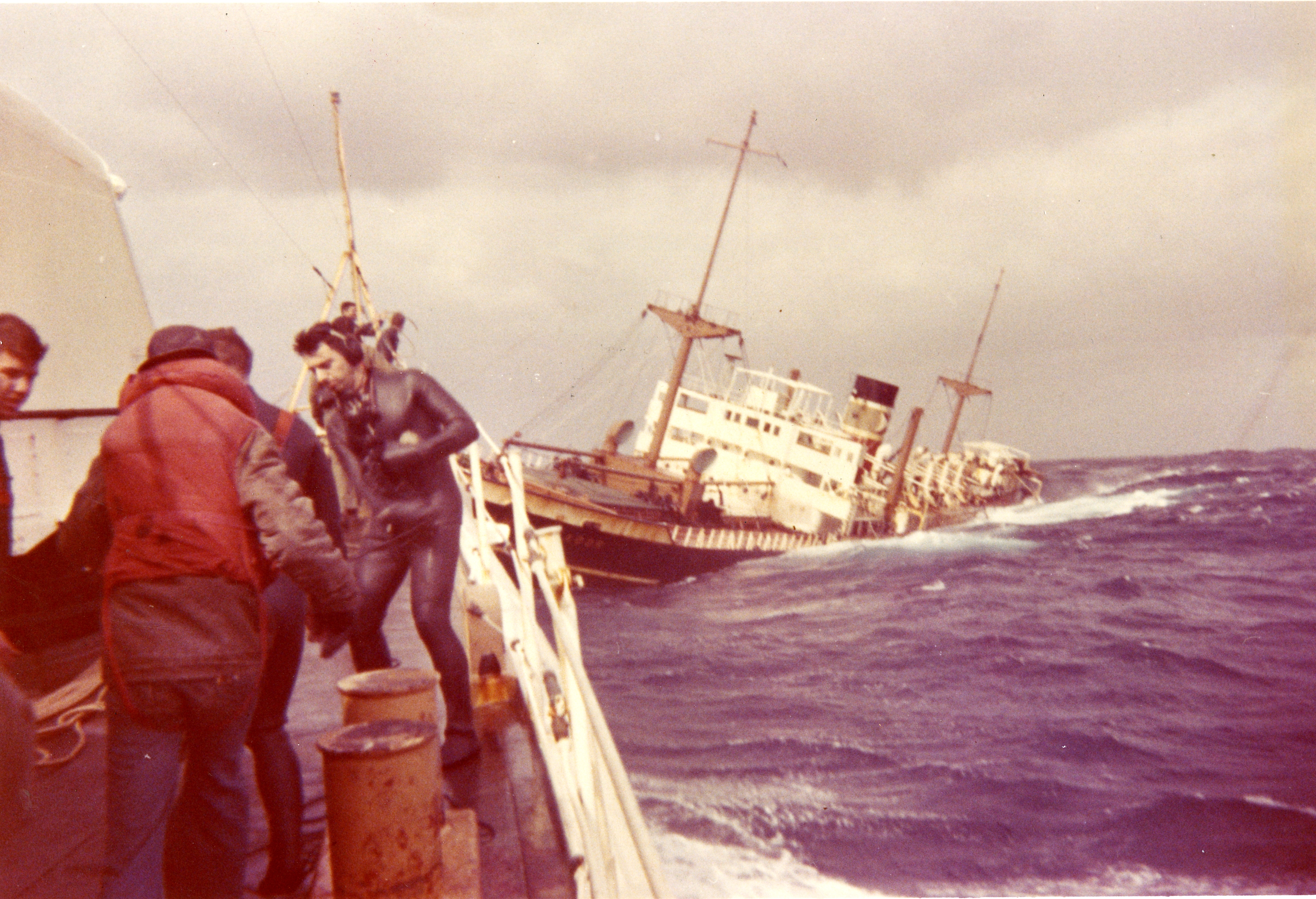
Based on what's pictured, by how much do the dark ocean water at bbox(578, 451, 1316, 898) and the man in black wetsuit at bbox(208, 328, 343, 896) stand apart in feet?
14.3

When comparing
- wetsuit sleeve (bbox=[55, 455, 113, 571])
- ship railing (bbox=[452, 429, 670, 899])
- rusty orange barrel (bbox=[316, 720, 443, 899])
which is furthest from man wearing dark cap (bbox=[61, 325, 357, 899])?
ship railing (bbox=[452, 429, 670, 899])

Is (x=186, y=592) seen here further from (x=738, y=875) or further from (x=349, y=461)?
(x=738, y=875)

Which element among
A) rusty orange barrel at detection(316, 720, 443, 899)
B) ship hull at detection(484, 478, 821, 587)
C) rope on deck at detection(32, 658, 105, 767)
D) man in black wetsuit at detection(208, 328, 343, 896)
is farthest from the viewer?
ship hull at detection(484, 478, 821, 587)

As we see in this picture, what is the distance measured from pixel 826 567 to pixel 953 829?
64.8ft

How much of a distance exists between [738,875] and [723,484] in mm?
21804

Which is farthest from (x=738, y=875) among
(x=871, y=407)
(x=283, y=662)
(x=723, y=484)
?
(x=871, y=407)

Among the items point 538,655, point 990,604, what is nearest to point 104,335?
point 538,655

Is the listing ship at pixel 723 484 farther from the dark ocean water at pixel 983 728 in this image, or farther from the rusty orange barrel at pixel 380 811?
the rusty orange barrel at pixel 380 811

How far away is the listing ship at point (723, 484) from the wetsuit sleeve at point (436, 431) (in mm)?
16675

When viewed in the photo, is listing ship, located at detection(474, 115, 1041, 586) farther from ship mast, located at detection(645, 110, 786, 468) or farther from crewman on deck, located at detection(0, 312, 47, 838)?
crewman on deck, located at detection(0, 312, 47, 838)

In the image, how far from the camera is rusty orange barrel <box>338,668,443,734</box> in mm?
2732

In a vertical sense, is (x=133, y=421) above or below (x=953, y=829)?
above

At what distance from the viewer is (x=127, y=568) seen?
6.47ft

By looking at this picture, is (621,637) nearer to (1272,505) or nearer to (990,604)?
(990,604)
